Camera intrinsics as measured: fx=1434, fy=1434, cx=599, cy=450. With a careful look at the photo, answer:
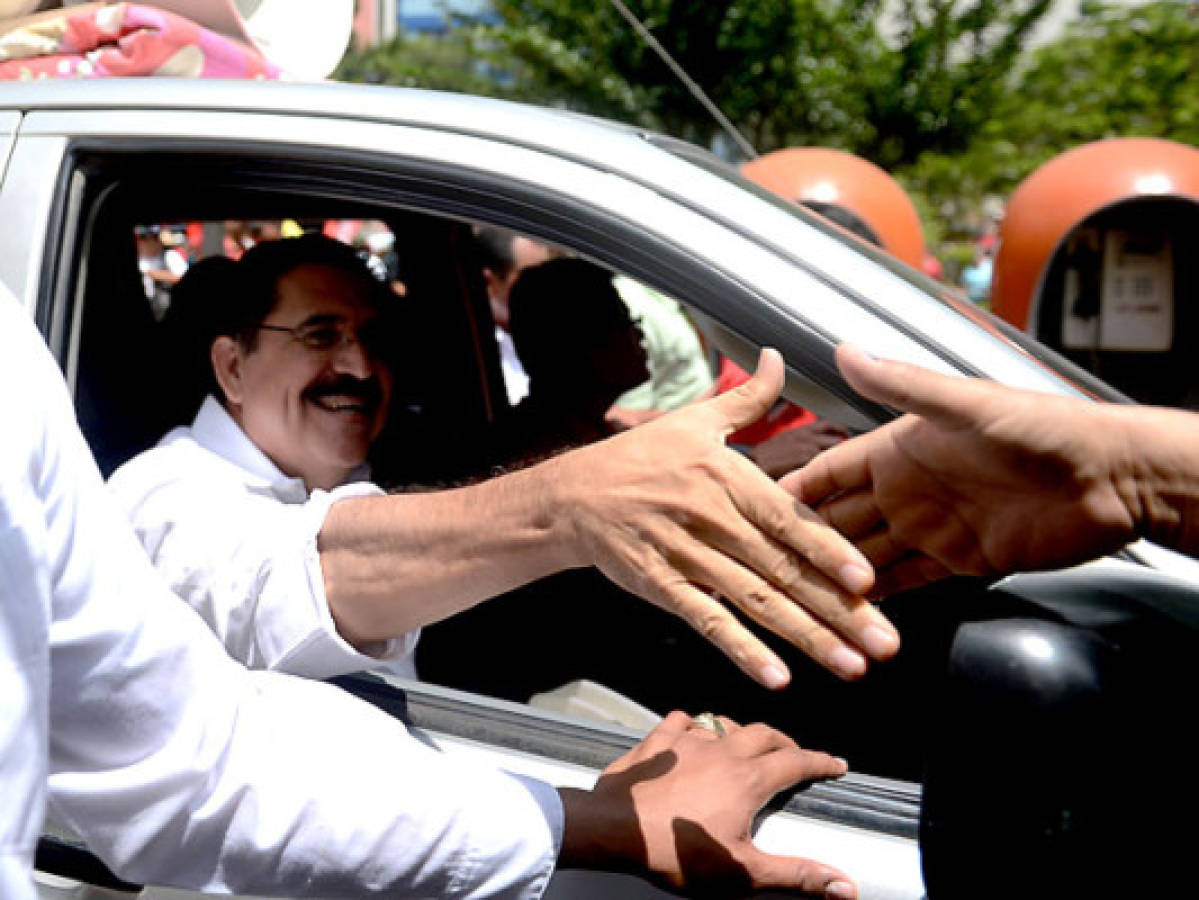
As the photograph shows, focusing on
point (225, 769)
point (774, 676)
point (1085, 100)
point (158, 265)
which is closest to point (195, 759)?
point (225, 769)

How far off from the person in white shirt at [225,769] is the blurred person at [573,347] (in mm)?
1521

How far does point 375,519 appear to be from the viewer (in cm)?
192

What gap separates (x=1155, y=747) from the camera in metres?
1.01

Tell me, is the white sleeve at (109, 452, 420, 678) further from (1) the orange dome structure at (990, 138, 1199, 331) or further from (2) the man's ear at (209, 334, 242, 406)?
(1) the orange dome structure at (990, 138, 1199, 331)

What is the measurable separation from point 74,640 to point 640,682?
5.45ft

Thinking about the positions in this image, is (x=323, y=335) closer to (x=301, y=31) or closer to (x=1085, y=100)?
(x=301, y=31)

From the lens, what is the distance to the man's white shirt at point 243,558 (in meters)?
1.87

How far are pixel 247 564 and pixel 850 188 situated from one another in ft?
15.5

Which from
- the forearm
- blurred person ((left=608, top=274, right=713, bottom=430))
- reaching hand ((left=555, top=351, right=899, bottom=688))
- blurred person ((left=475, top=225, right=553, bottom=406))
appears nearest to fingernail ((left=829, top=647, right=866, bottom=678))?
reaching hand ((left=555, top=351, right=899, bottom=688))

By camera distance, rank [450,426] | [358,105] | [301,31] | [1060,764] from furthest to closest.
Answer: [450,426], [301,31], [358,105], [1060,764]

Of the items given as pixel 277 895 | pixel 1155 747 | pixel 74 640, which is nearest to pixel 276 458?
pixel 277 895

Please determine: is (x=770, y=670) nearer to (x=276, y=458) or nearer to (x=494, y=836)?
(x=494, y=836)

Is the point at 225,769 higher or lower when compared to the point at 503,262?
lower

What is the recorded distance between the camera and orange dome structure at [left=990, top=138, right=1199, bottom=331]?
621 centimetres
